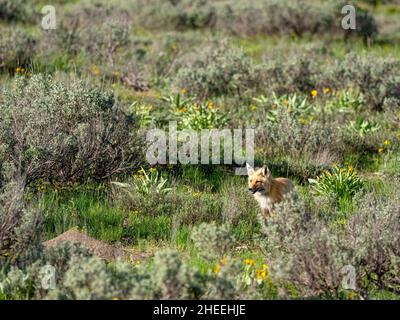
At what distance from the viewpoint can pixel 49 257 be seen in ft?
21.2

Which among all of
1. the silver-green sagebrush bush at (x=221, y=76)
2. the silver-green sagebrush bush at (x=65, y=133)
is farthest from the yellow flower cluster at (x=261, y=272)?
the silver-green sagebrush bush at (x=221, y=76)

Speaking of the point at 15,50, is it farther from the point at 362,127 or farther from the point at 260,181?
the point at 260,181

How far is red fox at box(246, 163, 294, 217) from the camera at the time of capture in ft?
27.3

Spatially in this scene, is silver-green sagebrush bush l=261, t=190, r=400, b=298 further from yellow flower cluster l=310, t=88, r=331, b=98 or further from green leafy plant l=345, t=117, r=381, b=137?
yellow flower cluster l=310, t=88, r=331, b=98

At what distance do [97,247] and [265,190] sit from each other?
208 cm

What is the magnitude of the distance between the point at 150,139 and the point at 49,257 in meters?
4.04

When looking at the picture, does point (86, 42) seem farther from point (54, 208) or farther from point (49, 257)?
point (49, 257)

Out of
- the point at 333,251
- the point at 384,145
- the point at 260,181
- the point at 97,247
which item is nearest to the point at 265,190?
the point at 260,181

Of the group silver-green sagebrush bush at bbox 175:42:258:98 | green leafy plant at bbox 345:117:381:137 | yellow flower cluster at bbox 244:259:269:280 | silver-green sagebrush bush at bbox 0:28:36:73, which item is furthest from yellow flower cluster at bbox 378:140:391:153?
silver-green sagebrush bush at bbox 0:28:36:73

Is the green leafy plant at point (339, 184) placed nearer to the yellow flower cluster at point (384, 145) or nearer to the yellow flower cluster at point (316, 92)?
the yellow flower cluster at point (384, 145)

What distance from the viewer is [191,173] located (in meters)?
9.89

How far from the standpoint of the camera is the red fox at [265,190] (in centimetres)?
833

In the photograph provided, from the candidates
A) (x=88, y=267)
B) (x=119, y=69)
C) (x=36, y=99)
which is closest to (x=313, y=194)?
(x=36, y=99)

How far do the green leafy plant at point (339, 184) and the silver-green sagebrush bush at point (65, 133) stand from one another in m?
2.42
